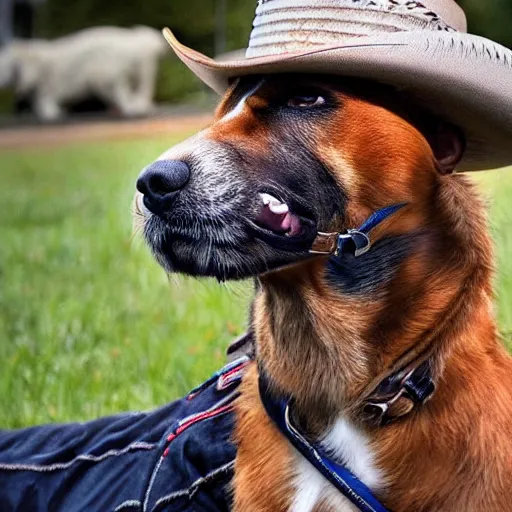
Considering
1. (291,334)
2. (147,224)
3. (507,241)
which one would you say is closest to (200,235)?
(147,224)

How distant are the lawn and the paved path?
24.3 feet

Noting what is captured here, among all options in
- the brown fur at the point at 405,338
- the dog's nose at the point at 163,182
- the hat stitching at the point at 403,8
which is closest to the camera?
the dog's nose at the point at 163,182

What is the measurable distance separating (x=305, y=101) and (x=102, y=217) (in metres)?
6.05

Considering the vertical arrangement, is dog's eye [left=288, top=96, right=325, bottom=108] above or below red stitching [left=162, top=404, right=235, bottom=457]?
above

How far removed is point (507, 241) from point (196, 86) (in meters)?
13.1

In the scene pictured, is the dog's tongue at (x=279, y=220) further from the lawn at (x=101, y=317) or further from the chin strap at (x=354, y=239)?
the lawn at (x=101, y=317)

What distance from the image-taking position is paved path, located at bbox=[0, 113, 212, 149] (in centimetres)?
1614

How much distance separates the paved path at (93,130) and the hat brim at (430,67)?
485 inches

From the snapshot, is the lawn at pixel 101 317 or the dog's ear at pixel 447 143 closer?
the dog's ear at pixel 447 143

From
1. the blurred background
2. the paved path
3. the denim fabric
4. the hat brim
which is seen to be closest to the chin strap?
the hat brim

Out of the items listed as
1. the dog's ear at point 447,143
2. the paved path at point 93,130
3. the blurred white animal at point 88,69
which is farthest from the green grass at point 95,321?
the blurred white animal at point 88,69

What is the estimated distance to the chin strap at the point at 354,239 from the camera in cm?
244

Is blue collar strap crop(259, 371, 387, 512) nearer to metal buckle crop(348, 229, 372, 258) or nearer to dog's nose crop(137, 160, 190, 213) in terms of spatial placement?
metal buckle crop(348, 229, 372, 258)

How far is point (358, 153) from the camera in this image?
242cm
